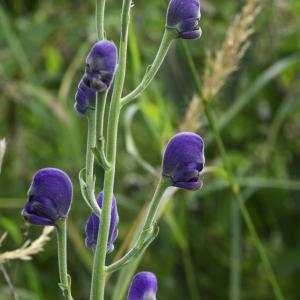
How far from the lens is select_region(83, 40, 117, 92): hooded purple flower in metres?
1.38

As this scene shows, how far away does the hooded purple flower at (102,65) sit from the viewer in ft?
4.51

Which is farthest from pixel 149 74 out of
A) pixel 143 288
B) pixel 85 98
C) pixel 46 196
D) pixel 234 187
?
pixel 234 187

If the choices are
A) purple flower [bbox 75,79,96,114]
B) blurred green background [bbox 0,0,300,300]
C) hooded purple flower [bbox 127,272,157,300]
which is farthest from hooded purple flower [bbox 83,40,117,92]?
blurred green background [bbox 0,0,300,300]

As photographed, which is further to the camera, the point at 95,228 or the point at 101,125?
the point at 95,228


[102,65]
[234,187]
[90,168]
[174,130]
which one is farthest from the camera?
[174,130]

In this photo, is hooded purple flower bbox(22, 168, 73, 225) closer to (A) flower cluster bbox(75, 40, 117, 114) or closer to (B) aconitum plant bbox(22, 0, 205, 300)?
(B) aconitum plant bbox(22, 0, 205, 300)

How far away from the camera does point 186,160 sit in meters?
1.54

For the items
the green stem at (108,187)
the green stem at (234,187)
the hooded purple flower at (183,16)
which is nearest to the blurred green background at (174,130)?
the green stem at (234,187)

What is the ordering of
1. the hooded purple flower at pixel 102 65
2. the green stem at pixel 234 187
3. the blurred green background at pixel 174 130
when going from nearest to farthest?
1. the hooded purple flower at pixel 102 65
2. the green stem at pixel 234 187
3. the blurred green background at pixel 174 130

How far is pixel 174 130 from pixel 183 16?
179 cm

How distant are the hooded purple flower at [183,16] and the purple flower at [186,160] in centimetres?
21

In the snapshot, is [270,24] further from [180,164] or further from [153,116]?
[180,164]

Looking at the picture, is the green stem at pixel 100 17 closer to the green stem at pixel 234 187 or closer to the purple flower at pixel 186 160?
the purple flower at pixel 186 160

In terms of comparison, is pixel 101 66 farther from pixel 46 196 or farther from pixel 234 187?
pixel 234 187
